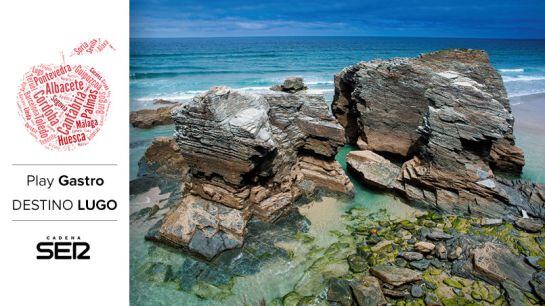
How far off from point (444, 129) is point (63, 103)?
11073 mm

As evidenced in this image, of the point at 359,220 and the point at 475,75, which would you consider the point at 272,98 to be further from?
the point at 475,75

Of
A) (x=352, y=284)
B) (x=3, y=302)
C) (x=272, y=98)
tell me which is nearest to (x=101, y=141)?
(x=3, y=302)

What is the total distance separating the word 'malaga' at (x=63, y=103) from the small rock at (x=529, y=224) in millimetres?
11191

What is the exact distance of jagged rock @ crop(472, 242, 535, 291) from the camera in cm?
809

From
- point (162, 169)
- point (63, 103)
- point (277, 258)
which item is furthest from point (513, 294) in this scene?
point (162, 169)

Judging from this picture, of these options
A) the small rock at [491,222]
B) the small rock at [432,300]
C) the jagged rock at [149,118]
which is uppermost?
the jagged rock at [149,118]

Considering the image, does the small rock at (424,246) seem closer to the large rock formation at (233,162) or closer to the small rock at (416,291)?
the small rock at (416,291)

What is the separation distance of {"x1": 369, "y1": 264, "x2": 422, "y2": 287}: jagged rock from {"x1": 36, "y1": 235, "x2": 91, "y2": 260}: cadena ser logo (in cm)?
623

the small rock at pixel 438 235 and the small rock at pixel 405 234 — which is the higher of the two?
the small rock at pixel 438 235

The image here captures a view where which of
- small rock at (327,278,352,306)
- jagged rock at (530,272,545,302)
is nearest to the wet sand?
jagged rock at (530,272,545,302)

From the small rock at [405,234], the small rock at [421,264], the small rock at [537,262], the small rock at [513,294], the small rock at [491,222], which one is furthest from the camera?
the small rock at [491,222]

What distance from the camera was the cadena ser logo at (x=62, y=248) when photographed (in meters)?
4.75

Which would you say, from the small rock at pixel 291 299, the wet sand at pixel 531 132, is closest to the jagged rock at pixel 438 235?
the small rock at pixel 291 299

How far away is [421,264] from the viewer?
8.78 metres
